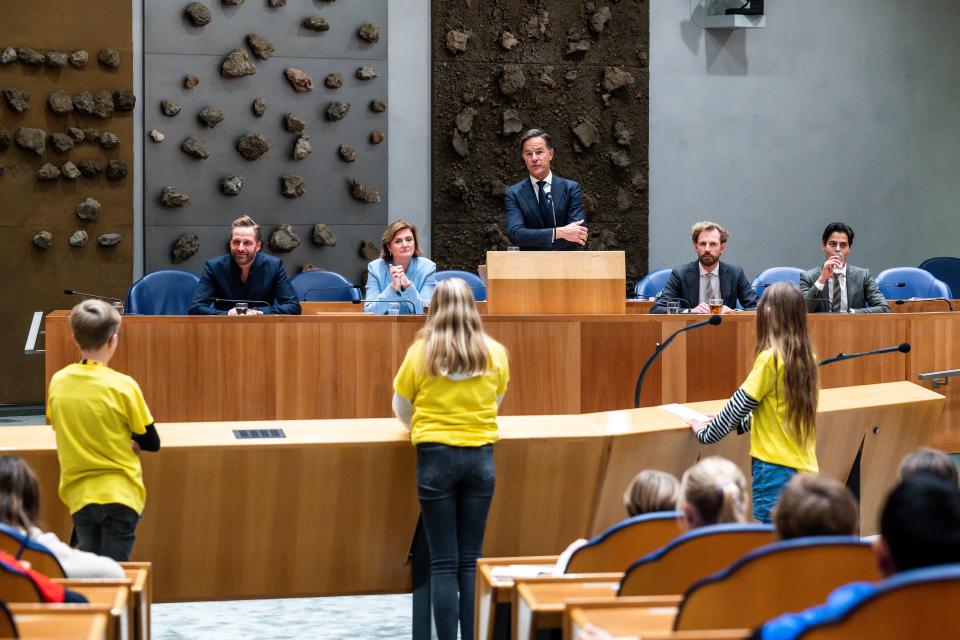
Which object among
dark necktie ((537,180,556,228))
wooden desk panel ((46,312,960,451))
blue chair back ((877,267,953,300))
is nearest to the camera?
wooden desk panel ((46,312,960,451))

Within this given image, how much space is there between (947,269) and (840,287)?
4094 mm

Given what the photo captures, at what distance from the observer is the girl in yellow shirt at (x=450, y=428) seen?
3564 millimetres

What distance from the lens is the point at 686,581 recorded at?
2246 mm

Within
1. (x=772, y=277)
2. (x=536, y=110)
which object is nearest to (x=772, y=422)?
(x=772, y=277)

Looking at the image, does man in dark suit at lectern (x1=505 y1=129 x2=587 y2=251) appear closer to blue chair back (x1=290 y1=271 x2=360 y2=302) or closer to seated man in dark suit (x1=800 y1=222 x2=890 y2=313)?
seated man in dark suit (x1=800 y1=222 x2=890 y2=313)

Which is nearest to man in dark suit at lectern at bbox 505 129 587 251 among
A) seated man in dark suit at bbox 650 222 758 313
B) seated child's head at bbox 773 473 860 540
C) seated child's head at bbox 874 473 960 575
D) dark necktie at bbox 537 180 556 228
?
dark necktie at bbox 537 180 556 228

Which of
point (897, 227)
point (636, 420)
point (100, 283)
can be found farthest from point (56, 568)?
point (897, 227)

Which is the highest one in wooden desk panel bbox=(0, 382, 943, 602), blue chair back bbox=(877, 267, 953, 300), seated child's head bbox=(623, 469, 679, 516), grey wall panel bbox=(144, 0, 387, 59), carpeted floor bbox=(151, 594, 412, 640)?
grey wall panel bbox=(144, 0, 387, 59)

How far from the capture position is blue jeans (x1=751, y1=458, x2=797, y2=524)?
12.7ft

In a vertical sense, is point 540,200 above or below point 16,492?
above

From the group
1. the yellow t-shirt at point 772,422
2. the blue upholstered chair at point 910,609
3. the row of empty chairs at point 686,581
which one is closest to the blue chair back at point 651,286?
the yellow t-shirt at point 772,422

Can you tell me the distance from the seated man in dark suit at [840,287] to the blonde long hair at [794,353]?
254 cm

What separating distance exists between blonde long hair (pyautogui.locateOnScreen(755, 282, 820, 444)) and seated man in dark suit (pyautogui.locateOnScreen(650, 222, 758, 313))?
7.75ft

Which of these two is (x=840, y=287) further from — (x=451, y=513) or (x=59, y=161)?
(x=59, y=161)
